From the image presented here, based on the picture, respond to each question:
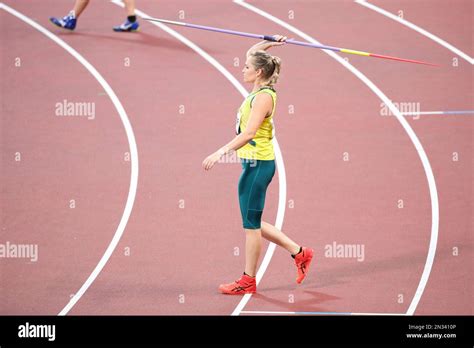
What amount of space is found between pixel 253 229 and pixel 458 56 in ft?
25.4

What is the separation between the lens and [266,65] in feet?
24.8

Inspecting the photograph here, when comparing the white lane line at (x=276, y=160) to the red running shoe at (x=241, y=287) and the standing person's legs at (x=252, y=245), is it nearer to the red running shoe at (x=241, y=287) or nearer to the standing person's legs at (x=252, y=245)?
the red running shoe at (x=241, y=287)

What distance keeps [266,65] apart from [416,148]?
4.31 m

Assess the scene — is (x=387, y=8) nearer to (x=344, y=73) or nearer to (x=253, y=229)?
(x=344, y=73)

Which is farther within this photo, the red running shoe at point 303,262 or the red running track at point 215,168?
the red running track at point 215,168

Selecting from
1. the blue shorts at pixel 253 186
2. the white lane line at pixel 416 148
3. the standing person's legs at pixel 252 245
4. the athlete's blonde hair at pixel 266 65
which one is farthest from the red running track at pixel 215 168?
the athlete's blonde hair at pixel 266 65

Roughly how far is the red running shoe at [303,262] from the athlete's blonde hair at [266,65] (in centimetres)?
169

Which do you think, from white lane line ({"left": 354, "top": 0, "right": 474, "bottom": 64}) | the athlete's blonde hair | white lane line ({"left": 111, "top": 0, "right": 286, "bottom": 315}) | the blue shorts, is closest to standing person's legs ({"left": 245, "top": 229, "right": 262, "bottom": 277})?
the blue shorts

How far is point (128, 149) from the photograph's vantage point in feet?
36.9

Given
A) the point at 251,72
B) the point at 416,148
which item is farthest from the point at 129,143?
the point at 251,72

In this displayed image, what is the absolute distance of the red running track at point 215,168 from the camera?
27.1 ft

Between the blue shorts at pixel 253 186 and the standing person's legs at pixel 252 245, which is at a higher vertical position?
the blue shorts at pixel 253 186

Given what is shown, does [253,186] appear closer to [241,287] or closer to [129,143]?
[241,287]
